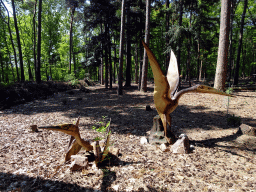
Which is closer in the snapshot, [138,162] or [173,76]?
[138,162]

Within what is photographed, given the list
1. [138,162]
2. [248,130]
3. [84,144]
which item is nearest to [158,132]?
[138,162]

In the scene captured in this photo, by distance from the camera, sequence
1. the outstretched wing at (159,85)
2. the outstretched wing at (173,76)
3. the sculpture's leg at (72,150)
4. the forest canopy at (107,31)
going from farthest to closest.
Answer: the forest canopy at (107,31) → the outstretched wing at (173,76) → the sculpture's leg at (72,150) → the outstretched wing at (159,85)

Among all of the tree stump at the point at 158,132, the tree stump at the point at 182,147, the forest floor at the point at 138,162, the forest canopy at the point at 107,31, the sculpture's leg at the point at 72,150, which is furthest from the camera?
the forest canopy at the point at 107,31

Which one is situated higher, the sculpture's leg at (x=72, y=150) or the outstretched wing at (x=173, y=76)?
the outstretched wing at (x=173, y=76)

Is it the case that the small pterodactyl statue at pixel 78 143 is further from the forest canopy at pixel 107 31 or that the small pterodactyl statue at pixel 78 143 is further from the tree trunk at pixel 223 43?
the tree trunk at pixel 223 43

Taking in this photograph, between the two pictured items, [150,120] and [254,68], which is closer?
[150,120]

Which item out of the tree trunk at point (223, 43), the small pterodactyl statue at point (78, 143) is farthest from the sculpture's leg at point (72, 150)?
the tree trunk at point (223, 43)

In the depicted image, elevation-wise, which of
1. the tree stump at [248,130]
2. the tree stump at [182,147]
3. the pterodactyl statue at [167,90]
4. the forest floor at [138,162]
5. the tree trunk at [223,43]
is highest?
the tree trunk at [223,43]

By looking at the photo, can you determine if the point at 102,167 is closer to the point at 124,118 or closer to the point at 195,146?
the point at 195,146

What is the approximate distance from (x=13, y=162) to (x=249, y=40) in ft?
→ 103

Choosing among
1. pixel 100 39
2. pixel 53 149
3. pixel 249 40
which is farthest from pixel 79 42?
pixel 249 40

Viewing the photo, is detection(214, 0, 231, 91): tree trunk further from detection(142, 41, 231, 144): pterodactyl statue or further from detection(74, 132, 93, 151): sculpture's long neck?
detection(74, 132, 93, 151): sculpture's long neck

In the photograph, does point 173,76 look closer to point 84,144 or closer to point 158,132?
point 158,132

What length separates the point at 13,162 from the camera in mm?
3383
